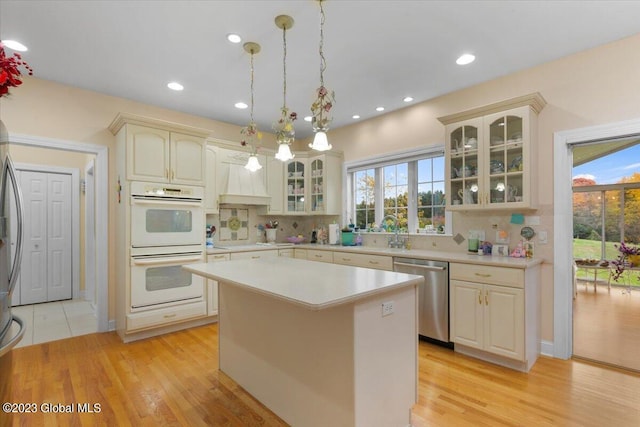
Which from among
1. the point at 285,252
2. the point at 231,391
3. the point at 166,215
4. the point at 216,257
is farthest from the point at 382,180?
the point at 231,391

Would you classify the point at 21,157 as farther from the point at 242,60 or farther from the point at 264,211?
the point at 242,60

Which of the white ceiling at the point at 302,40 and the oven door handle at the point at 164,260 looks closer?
the white ceiling at the point at 302,40

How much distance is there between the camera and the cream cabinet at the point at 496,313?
8.67 feet

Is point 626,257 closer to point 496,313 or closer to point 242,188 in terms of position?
point 496,313

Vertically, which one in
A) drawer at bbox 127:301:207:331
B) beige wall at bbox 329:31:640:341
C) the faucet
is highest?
beige wall at bbox 329:31:640:341

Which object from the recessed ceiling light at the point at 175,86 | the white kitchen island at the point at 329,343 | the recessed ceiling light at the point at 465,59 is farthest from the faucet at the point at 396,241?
the recessed ceiling light at the point at 175,86

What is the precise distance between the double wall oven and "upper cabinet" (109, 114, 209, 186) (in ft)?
0.41

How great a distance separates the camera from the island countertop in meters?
1.53

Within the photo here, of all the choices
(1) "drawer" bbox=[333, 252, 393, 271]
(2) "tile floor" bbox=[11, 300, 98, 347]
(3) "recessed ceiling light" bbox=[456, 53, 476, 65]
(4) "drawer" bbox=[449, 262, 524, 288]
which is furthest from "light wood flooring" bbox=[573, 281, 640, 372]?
(2) "tile floor" bbox=[11, 300, 98, 347]

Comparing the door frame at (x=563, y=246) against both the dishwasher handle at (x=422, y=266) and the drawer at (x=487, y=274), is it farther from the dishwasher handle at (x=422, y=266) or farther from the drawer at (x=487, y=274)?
the dishwasher handle at (x=422, y=266)

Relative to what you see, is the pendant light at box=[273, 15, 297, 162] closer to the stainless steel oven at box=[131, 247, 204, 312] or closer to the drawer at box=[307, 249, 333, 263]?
the stainless steel oven at box=[131, 247, 204, 312]

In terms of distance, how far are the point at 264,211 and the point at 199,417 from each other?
3208mm

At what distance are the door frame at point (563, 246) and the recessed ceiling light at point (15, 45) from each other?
15.7ft

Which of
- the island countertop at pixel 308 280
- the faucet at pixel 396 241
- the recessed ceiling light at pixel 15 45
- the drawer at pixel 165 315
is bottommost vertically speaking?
the drawer at pixel 165 315
